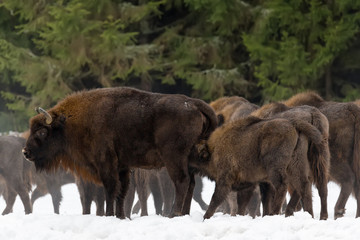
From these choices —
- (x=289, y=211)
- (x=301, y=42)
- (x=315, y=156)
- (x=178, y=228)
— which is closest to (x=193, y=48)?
(x=301, y=42)

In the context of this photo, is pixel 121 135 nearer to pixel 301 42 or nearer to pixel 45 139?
pixel 45 139

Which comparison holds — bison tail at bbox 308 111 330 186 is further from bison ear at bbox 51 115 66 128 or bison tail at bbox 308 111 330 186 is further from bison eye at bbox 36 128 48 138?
bison eye at bbox 36 128 48 138

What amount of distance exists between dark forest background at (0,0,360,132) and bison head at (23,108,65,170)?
10.8 metres

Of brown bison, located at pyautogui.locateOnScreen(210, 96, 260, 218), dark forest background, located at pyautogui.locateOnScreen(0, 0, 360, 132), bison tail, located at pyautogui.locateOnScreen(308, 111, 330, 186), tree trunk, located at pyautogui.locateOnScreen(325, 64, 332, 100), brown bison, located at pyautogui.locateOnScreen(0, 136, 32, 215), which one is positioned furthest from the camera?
tree trunk, located at pyautogui.locateOnScreen(325, 64, 332, 100)

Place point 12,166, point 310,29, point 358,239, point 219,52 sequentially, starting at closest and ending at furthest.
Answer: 1. point 358,239
2. point 12,166
3. point 310,29
4. point 219,52

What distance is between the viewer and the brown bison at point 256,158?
9.09 m

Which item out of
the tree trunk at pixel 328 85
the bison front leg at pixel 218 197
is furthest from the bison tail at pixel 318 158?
the tree trunk at pixel 328 85

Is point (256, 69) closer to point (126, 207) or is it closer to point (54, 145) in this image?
point (126, 207)

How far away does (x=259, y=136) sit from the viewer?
9.37 meters

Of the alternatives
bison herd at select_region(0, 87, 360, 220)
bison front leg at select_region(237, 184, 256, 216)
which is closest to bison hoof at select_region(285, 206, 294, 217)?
bison herd at select_region(0, 87, 360, 220)

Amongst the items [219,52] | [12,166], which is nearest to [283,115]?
[12,166]

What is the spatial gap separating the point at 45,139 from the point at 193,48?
12.1m

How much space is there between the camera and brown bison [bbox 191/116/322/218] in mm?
9094

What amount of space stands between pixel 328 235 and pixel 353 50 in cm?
1438
